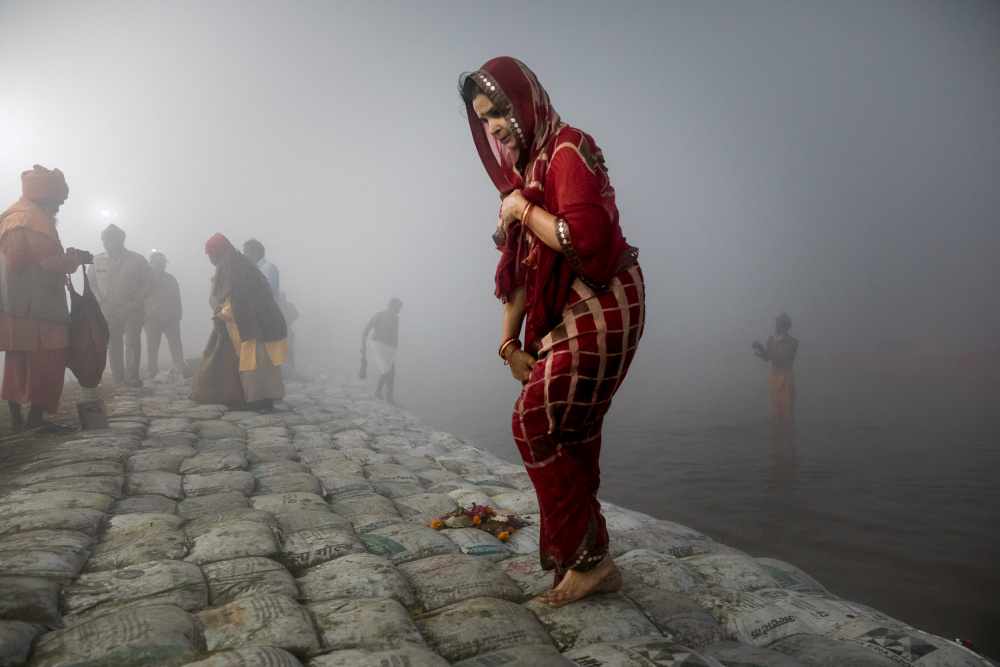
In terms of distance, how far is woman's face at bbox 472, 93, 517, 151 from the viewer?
1891 millimetres

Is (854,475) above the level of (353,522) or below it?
below

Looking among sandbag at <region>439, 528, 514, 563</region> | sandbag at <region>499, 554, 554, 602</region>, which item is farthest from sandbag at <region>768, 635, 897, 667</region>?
sandbag at <region>439, 528, 514, 563</region>

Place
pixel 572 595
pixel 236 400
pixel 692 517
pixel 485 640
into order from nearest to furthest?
pixel 485 640, pixel 572 595, pixel 692 517, pixel 236 400

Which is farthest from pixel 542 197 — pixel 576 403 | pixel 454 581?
pixel 454 581

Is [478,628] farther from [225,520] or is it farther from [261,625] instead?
[225,520]

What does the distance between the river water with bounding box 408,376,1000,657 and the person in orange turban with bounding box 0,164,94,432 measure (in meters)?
5.39

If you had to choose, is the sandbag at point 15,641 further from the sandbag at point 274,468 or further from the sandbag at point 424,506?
the sandbag at point 274,468

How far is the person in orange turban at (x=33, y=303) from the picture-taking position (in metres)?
4.77

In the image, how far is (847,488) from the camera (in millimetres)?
6109

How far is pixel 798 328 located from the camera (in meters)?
34.1

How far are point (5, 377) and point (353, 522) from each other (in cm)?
394

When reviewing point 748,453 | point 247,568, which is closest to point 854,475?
point 748,453

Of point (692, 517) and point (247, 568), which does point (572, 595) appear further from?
point (692, 517)

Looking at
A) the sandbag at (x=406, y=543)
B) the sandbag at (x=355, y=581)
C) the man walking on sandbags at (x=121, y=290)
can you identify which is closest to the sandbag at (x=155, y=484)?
the sandbag at (x=406, y=543)
